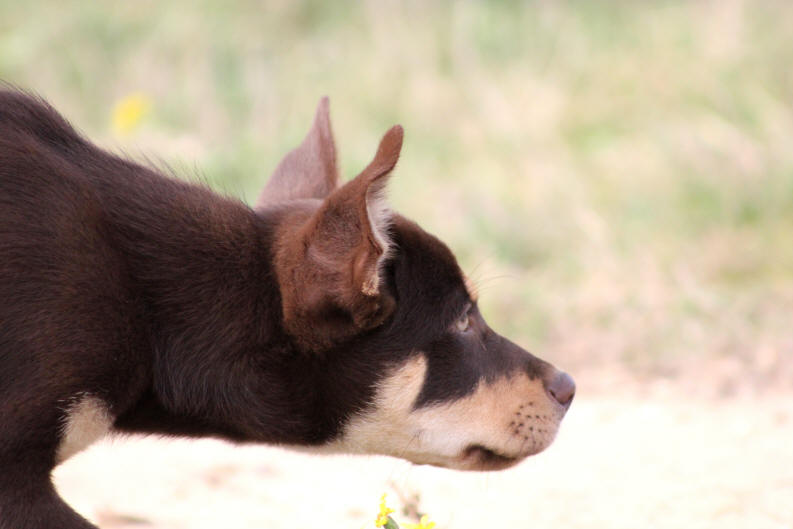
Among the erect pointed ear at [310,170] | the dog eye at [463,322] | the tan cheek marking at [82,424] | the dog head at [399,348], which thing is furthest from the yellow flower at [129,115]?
the tan cheek marking at [82,424]

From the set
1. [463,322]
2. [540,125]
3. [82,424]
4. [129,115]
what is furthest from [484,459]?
[540,125]

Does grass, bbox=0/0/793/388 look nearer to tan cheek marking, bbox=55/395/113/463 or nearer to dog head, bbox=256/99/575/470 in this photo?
dog head, bbox=256/99/575/470

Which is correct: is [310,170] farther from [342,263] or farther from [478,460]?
Answer: [478,460]

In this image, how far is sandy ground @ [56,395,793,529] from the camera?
4.95 meters

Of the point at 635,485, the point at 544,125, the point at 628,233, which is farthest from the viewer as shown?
the point at 544,125

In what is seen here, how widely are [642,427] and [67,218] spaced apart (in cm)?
351

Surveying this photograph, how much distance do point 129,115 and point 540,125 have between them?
3.34 m

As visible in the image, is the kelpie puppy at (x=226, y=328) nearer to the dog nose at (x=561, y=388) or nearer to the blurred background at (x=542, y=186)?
the dog nose at (x=561, y=388)

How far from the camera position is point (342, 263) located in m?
3.70

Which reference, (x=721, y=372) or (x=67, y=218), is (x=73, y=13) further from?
(x=67, y=218)

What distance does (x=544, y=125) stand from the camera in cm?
997

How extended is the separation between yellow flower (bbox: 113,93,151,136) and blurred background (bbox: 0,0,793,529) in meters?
0.04

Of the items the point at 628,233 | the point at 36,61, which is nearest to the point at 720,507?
the point at 628,233

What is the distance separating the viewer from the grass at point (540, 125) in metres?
7.59
